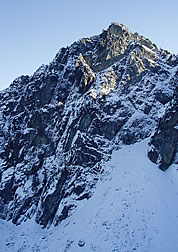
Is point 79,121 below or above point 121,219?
above

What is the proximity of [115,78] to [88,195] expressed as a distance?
1034 inches

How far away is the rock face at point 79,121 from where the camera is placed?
36.4 meters

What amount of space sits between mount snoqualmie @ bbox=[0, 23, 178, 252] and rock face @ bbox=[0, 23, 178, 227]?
0.61 feet

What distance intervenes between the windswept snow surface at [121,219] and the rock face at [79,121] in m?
1.96

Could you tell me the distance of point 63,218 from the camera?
32.9 metres

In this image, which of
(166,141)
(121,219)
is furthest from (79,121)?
(121,219)

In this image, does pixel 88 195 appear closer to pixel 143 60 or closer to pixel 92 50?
pixel 143 60

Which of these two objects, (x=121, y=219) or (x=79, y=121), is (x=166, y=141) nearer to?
(x=121, y=219)

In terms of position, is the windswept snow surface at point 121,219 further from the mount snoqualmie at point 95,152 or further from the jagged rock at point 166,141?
the jagged rock at point 166,141

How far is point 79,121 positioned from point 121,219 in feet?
66.4

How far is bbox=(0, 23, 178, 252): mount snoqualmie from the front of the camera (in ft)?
88.3

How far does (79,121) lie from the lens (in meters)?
42.6

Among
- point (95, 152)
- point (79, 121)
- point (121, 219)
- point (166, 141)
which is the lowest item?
point (121, 219)

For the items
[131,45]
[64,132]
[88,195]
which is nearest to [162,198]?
[88,195]
